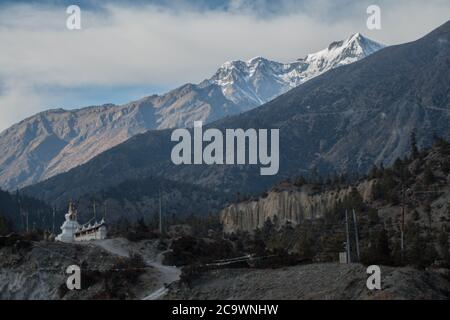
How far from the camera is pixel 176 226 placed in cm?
17562

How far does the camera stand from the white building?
108938 mm

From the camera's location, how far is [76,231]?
4535 inches

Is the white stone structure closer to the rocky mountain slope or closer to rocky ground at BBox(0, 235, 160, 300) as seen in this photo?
rocky ground at BBox(0, 235, 160, 300)

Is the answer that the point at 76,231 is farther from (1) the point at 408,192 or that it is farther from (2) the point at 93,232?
(1) the point at 408,192

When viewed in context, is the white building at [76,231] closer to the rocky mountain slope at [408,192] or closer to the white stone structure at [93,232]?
the white stone structure at [93,232]

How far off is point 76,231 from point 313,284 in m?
59.4

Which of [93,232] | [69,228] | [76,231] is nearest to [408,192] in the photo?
[93,232]

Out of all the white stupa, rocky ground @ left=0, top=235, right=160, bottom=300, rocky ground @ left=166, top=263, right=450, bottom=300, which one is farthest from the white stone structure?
rocky ground @ left=166, top=263, right=450, bottom=300

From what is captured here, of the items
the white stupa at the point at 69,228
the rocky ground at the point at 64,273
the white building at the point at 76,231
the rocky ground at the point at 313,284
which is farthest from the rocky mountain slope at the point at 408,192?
the rocky ground at the point at 313,284

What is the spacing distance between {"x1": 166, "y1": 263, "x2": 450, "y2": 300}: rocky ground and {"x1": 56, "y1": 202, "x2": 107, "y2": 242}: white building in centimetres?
4104

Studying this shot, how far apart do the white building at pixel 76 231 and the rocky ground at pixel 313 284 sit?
135ft

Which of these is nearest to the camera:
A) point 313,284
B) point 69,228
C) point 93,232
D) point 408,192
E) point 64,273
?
point 313,284

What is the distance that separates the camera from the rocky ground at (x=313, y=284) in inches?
2232
